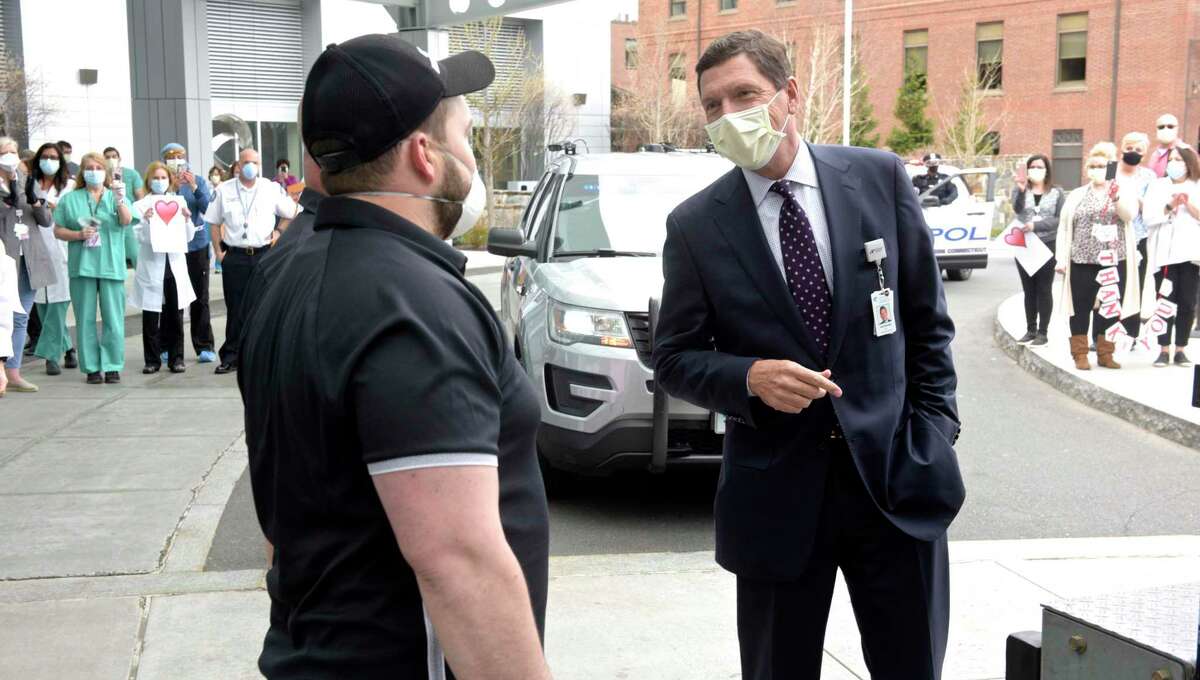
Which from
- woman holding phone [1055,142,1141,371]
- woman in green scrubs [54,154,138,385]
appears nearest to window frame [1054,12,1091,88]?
woman holding phone [1055,142,1141,371]

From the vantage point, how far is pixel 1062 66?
47594 millimetres

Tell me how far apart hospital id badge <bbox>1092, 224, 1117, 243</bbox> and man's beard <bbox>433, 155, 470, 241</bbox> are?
10318 millimetres

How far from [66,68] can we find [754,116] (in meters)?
27.2

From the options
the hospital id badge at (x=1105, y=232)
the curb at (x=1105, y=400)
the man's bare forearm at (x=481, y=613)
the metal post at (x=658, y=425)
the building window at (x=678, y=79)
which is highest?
the building window at (x=678, y=79)

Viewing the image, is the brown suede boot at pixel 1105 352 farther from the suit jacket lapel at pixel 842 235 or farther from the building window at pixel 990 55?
the building window at pixel 990 55

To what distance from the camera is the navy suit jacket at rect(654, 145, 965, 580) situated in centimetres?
298

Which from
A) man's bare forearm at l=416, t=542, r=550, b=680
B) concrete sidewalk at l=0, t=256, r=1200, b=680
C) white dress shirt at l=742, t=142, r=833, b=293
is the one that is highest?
white dress shirt at l=742, t=142, r=833, b=293

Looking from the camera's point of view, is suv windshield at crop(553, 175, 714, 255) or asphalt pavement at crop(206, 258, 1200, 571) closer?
asphalt pavement at crop(206, 258, 1200, 571)

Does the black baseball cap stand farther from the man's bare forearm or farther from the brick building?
the brick building

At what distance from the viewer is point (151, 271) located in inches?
462

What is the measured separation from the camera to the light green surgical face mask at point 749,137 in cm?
312

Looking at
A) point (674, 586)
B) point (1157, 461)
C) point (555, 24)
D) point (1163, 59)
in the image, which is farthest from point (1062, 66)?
point (674, 586)

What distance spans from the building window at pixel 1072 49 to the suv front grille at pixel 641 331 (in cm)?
4516

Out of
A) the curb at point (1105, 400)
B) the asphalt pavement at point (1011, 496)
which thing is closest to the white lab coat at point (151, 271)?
the asphalt pavement at point (1011, 496)
